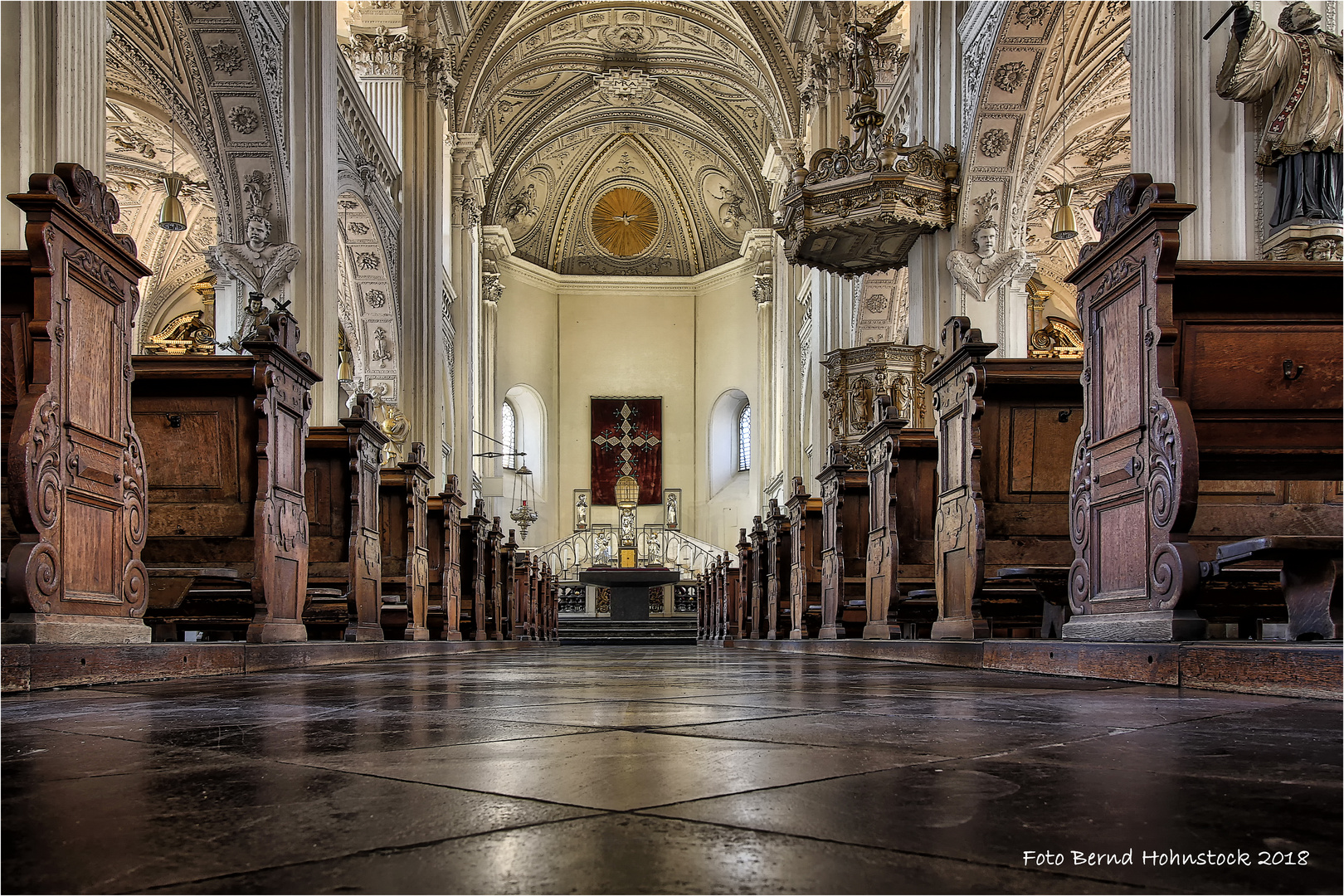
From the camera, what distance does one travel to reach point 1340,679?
2090 mm

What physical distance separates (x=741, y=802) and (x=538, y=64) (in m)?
24.3

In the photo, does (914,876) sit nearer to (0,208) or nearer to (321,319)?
(0,208)

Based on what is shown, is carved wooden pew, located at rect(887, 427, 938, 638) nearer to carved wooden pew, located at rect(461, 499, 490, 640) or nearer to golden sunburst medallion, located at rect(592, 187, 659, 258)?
carved wooden pew, located at rect(461, 499, 490, 640)

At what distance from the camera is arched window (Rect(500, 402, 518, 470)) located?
26759 mm

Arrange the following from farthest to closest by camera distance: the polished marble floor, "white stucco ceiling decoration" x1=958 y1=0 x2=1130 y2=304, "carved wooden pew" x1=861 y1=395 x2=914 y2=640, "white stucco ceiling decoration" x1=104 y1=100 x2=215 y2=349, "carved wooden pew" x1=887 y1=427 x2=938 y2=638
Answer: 1. "white stucco ceiling decoration" x1=104 y1=100 x2=215 y2=349
2. "white stucco ceiling decoration" x1=958 y1=0 x2=1130 y2=304
3. "carved wooden pew" x1=887 y1=427 x2=938 y2=638
4. "carved wooden pew" x1=861 y1=395 x2=914 y2=640
5. the polished marble floor

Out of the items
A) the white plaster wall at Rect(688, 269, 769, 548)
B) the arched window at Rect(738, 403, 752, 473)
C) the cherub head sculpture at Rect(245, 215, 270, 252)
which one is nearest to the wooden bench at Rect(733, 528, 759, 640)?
the cherub head sculpture at Rect(245, 215, 270, 252)

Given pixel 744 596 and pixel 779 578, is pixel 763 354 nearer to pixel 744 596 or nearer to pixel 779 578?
pixel 744 596

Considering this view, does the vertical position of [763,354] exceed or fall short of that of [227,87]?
it falls short

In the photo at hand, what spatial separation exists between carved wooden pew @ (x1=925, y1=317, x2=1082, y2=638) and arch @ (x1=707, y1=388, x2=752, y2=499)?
21.6m

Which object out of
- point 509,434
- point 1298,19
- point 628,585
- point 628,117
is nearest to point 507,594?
point 628,585

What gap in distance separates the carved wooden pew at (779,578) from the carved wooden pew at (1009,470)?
459cm

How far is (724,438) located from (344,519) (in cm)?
2131

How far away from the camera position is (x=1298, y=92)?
5637 mm

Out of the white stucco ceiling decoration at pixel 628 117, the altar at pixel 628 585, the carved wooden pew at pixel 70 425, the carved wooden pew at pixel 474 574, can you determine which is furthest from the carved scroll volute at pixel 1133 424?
the altar at pixel 628 585
